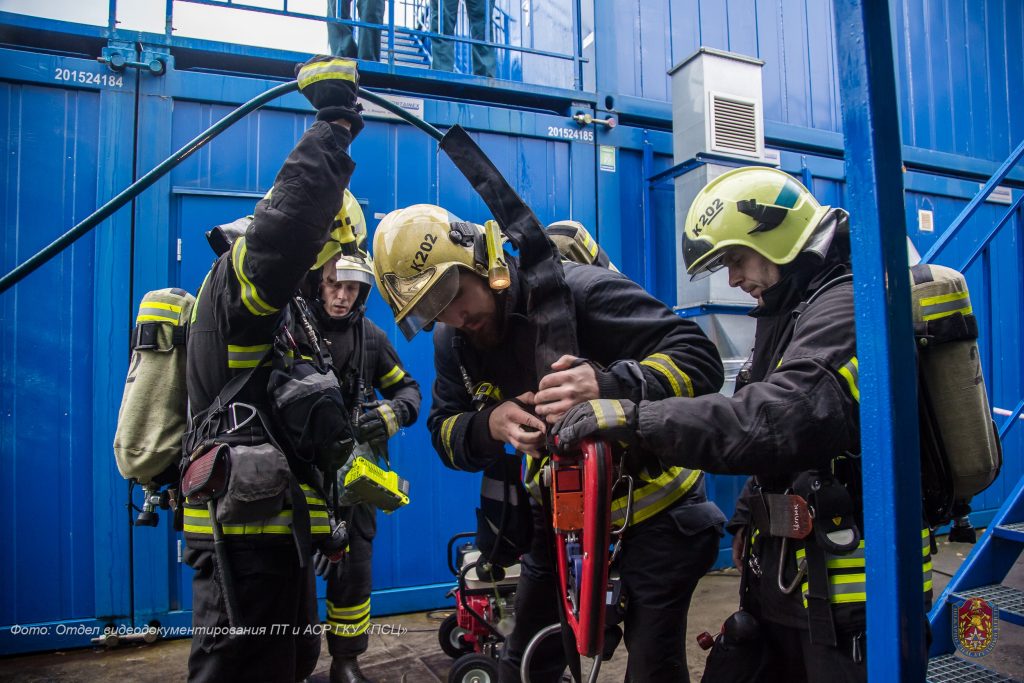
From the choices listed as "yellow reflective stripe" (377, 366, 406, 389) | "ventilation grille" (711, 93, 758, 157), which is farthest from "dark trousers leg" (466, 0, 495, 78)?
"yellow reflective stripe" (377, 366, 406, 389)

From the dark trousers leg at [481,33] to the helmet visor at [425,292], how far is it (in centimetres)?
379

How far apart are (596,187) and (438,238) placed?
11.8ft

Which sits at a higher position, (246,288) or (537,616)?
(246,288)

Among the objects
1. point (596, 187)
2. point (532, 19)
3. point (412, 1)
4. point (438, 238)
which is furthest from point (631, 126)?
point (438, 238)

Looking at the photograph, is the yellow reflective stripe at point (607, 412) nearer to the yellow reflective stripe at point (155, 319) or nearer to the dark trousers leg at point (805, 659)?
the dark trousers leg at point (805, 659)

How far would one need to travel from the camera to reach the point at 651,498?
7.04 feet

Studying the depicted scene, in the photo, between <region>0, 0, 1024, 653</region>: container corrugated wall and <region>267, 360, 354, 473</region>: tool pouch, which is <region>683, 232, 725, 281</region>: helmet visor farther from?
<region>0, 0, 1024, 653</region>: container corrugated wall

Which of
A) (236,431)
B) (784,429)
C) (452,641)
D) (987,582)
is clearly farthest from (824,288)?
(452,641)

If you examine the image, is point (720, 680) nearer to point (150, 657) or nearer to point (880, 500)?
point (880, 500)

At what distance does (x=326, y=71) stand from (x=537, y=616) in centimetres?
208

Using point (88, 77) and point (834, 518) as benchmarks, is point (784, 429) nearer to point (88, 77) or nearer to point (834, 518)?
point (834, 518)

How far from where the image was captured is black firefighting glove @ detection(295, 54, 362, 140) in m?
2.24

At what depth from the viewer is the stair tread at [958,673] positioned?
7.82 feet

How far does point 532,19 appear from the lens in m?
6.69
